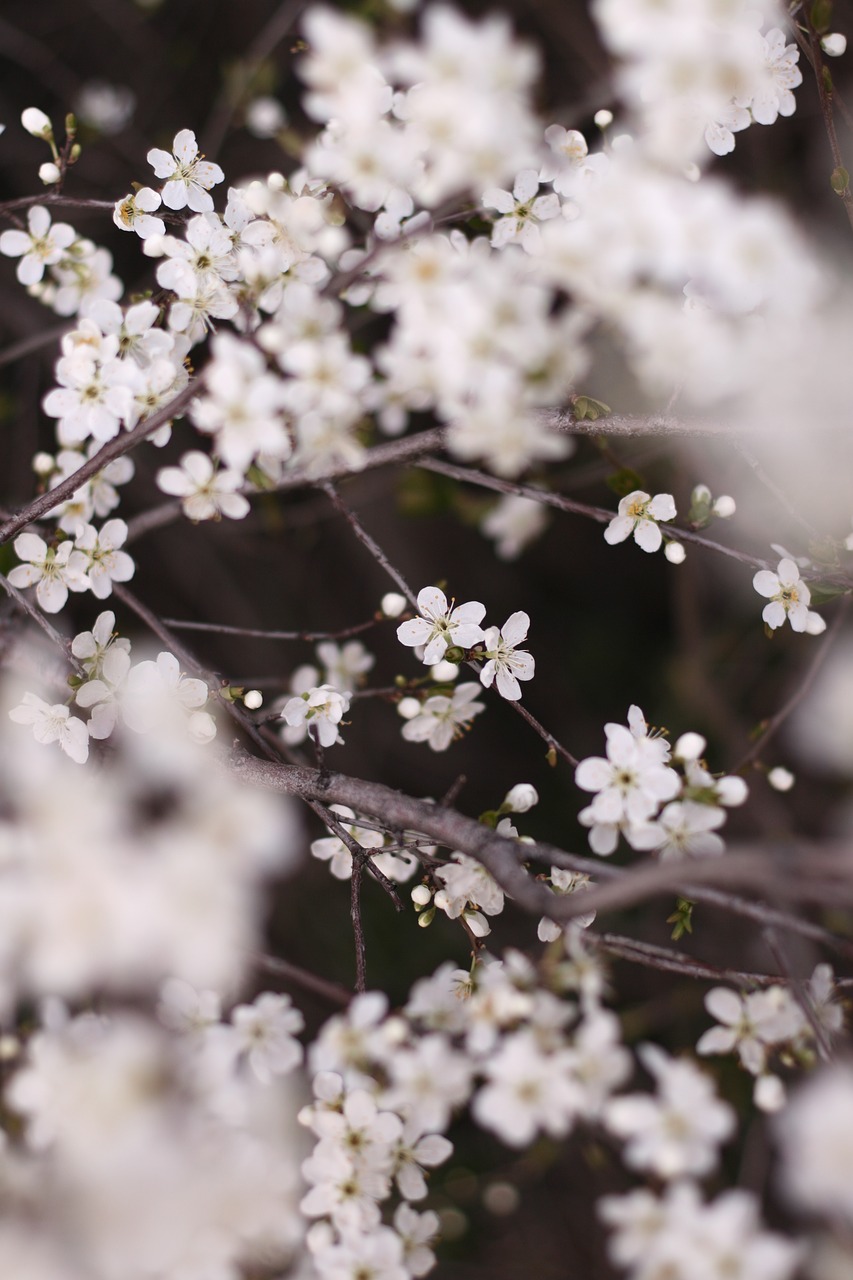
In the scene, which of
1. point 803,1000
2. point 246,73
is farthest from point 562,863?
point 246,73

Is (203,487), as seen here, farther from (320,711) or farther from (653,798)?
(653,798)

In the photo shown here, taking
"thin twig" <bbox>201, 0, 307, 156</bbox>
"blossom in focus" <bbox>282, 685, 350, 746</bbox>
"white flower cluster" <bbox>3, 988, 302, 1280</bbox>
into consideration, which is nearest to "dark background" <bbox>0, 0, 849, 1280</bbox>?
"thin twig" <bbox>201, 0, 307, 156</bbox>

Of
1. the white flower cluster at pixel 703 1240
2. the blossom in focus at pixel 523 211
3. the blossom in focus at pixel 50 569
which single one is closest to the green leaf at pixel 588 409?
the blossom in focus at pixel 523 211

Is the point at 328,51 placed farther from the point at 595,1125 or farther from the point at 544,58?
the point at 544,58

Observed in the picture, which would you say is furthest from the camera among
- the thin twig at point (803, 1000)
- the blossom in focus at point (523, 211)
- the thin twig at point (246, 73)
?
the thin twig at point (246, 73)

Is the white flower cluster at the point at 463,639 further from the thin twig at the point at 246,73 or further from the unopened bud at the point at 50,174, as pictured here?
the thin twig at the point at 246,73

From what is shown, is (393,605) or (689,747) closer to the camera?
Result: (689,747)
